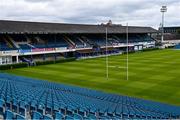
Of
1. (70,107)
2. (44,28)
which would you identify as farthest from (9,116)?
(44,28)

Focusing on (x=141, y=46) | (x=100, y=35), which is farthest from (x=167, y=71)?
(x=141, y=46)

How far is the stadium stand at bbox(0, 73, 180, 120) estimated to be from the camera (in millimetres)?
11064

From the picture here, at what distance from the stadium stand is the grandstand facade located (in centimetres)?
2739

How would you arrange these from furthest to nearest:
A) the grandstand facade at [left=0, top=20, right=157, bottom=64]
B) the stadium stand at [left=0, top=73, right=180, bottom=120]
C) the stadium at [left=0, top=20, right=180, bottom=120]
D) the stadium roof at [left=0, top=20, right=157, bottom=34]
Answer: the stadium roof at [left=0, top=20, right=157, bottom=34] < the grandstand facade at [left=0, top=20, right=157, bottom=64] < the stadium at [left=0, top=20, right=180, bottom=120] < the stadium stand at [left=0, top=73, right=180, bottom=120]

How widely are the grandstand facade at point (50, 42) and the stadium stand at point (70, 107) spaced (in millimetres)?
27393

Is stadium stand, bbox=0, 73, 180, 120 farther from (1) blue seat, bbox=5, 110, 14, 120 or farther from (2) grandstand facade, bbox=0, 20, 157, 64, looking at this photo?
(2) grandstand facade, bbox=0, 20, 157, 64

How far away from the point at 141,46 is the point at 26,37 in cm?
4123

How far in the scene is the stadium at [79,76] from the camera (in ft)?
47.0

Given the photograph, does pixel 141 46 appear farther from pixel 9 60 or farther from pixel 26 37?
pixel 9 60

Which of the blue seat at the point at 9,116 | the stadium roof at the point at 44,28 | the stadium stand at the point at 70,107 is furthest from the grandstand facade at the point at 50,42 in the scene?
the blue seat at the point at 9,116

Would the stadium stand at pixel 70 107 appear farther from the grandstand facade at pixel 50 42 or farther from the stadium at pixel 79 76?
the grandstand facade at pixel 50 42

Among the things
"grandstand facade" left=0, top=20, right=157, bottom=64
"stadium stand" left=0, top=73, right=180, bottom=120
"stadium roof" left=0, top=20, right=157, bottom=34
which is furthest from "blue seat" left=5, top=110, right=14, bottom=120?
"stadium roof" left=0, top=20, right=157, bottom=34

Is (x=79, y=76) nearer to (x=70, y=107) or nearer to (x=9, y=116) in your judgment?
(x=70, y=107)

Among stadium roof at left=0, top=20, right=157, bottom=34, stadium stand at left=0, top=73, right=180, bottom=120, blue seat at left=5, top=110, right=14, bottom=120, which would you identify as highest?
stadium roof at left=0, top=20, right=157, bottom=34
